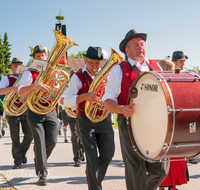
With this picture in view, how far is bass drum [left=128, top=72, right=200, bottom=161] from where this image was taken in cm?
237

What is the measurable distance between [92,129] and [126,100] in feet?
3.37

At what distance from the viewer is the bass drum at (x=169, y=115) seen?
2369 millimetres

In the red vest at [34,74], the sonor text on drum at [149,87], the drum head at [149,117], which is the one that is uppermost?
the red vest at [34,74]

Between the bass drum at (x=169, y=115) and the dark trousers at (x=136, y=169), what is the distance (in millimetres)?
362

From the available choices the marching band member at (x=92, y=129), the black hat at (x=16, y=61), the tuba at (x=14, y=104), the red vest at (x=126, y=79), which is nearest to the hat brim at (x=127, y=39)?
the red vest at (x=126, y=79)

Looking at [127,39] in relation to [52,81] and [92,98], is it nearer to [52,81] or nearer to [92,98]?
[92,98]

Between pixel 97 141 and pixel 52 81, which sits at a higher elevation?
pixel 52 81

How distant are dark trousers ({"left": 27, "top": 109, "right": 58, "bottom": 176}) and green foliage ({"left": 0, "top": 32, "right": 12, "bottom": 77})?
180ft

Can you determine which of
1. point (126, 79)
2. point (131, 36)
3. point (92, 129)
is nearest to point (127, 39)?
point (131, 36)

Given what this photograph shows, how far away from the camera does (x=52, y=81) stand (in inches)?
201

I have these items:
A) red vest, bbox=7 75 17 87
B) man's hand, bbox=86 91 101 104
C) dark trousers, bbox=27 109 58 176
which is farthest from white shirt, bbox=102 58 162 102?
red vest, bbox=7 75 17 87

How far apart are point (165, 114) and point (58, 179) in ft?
10.7

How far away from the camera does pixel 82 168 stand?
234 inches

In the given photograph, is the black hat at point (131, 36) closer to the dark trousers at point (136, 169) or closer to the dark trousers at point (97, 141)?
the dark trousers at point (136, 169)
